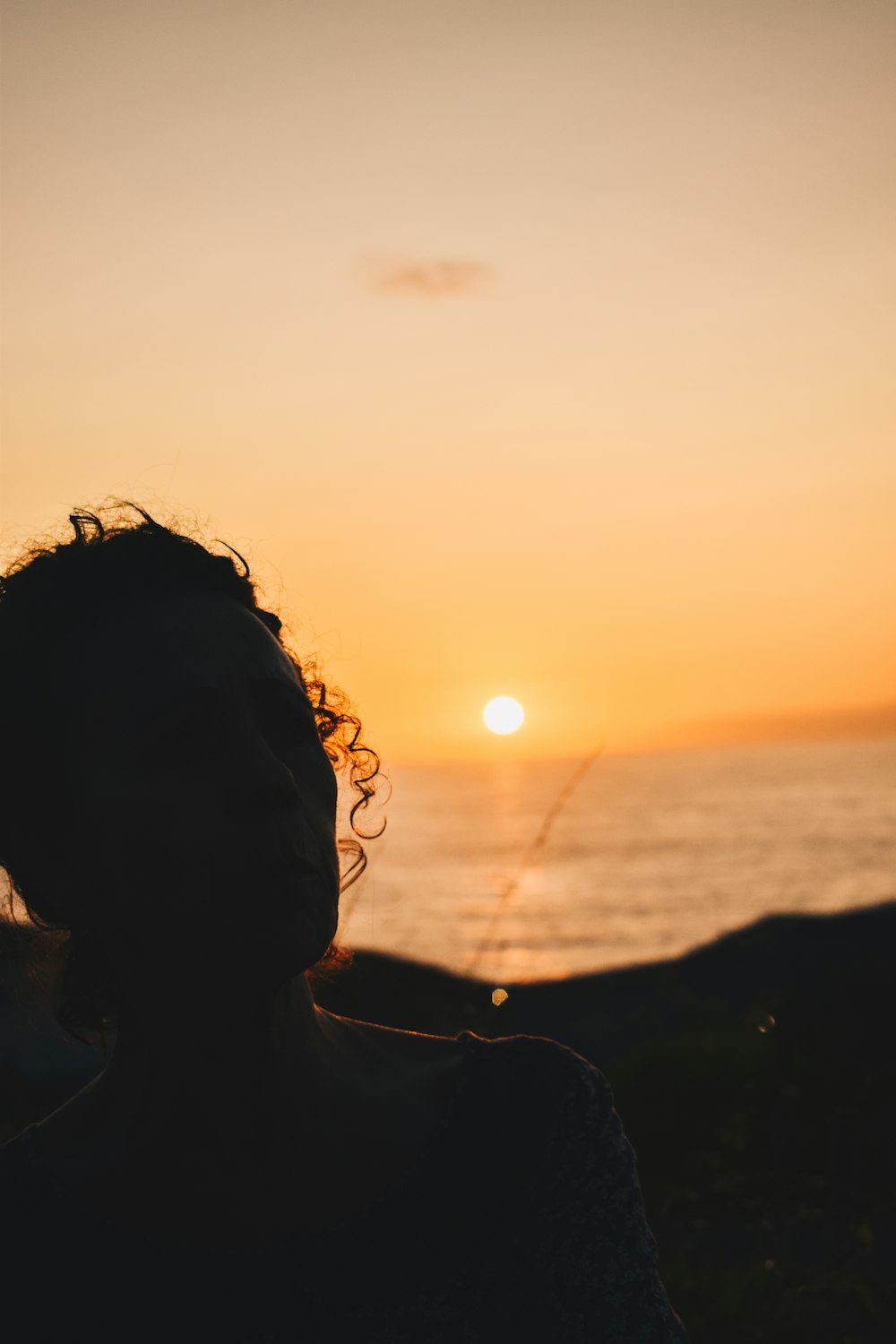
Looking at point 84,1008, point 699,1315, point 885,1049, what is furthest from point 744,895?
point 84,1008

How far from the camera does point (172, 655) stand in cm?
168

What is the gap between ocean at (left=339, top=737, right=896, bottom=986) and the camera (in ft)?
101

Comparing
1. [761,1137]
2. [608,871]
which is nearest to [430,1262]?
[761,1137]

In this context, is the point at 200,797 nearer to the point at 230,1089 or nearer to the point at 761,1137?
the point at 230,1089

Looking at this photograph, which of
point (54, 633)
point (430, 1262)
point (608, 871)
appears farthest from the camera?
point (608, 871)

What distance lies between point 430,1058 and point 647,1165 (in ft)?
15.0

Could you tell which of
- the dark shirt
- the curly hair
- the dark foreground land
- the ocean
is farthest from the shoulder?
the ocean

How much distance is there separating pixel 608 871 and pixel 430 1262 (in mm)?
53606

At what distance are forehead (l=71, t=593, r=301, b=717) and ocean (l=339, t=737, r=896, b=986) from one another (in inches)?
72.0

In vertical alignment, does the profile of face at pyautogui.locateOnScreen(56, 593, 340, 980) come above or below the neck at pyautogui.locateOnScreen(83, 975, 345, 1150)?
above

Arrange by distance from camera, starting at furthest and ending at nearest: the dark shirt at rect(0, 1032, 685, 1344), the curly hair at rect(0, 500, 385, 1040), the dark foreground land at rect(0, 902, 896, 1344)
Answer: the dark foreground land at rect(0, 902, 896, 1344), the curly hair at rect(0, 500, 385, 1040), the dark shirt at rect(0, 1032, 685, 1344)

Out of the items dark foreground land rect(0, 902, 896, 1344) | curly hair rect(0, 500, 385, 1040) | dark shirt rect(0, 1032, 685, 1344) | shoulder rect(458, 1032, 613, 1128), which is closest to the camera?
dark shirt rect(0, 1032, 685, 1344)

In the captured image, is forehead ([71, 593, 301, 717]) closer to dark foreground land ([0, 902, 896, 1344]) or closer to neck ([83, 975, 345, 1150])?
neck ([83, 975, 345, 1150])

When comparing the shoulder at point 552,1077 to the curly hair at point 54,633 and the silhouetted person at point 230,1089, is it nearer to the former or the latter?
the silhouetted person at point 230,1089
